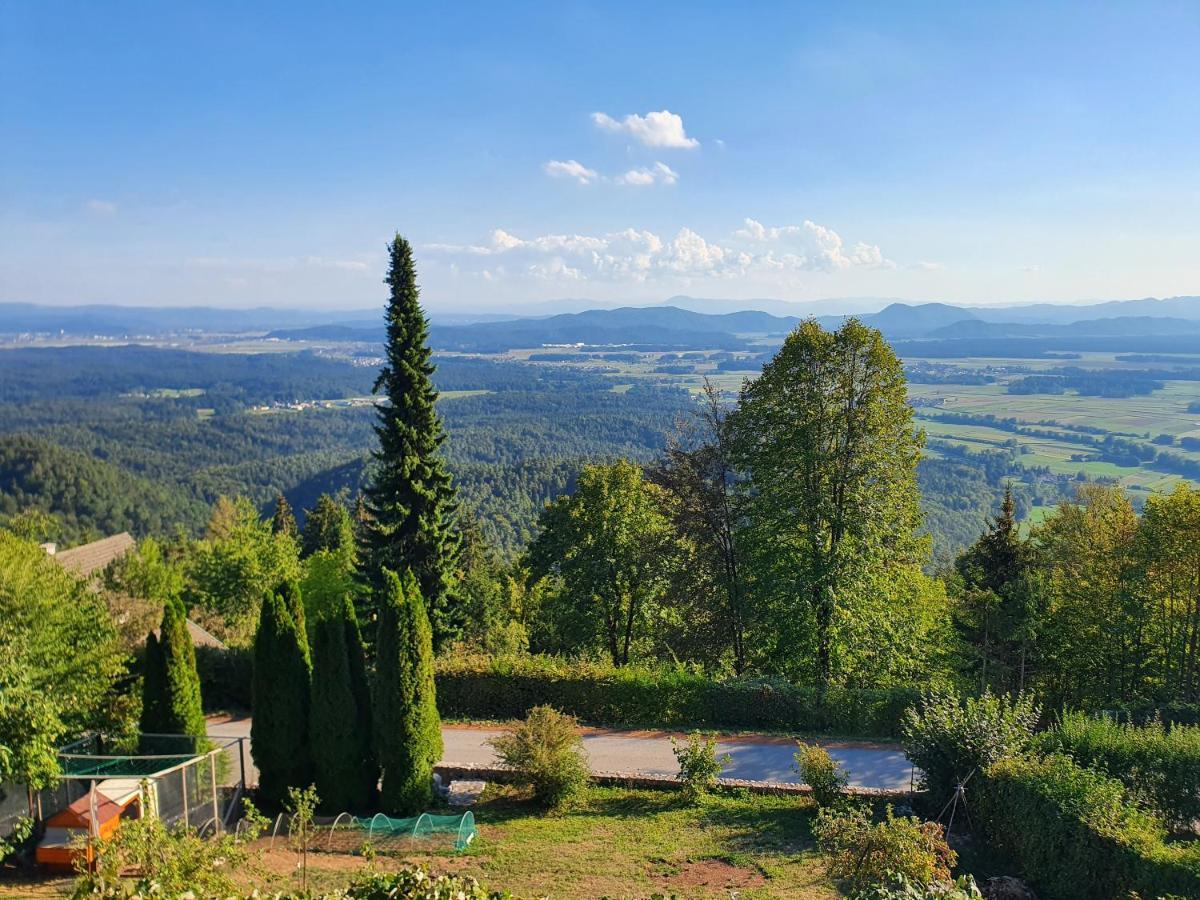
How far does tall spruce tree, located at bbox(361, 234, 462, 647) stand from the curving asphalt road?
19.9 ft

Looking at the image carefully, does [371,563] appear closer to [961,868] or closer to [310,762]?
[310,762]

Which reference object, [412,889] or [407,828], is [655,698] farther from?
[412,889]

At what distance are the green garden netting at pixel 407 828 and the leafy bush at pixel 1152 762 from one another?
10061 mm

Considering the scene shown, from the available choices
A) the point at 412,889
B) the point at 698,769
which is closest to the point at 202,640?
the point at 698,769

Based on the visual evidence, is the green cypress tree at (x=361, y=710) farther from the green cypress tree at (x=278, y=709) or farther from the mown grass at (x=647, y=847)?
the mown grass at (x=647, y=847)

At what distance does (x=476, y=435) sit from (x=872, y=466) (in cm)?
14911

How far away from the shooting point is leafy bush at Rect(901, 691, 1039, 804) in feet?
Answer: 41.5

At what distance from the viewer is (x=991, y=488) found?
86.0 meters

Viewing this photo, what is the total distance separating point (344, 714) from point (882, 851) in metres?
9.65

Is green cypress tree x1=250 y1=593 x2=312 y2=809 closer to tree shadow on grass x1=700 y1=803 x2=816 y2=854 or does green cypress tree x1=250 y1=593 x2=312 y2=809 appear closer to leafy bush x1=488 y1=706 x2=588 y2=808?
leafy bush x1=488 y1=706 x2=588 y2=808

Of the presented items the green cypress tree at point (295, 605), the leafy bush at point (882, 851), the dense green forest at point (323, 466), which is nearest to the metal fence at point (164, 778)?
the green cypress tree at point (295, 605)

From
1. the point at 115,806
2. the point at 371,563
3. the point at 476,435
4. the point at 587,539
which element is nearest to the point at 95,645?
the point at 115,806

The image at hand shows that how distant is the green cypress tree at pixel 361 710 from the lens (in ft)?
47.0

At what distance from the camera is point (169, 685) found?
553 inches
